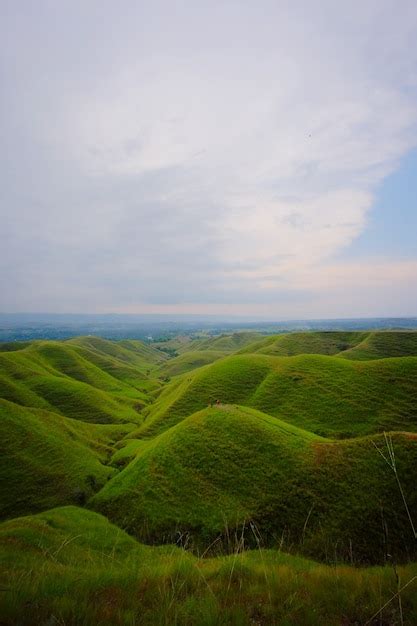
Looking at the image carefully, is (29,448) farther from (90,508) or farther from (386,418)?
(386,418)

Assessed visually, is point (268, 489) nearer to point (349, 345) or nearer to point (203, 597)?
point (203, 597)

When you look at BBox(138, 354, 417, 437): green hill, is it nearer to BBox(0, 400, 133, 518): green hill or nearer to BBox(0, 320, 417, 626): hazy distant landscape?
BBox(0, 320, 417, 626): hazy distant landscape

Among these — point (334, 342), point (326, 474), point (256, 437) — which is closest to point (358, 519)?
point (326, 474)

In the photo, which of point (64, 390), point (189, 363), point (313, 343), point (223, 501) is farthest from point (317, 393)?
point (189, 363)

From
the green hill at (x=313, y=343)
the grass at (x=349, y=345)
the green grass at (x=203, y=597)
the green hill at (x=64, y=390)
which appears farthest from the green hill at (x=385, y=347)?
→ the green grass at (x=203, y=597)

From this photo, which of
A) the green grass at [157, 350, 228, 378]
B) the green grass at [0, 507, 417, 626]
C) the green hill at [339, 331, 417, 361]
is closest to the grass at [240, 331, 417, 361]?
the green hill at [339, 331, 417, 361]

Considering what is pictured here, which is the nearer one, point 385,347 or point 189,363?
point 385,347
